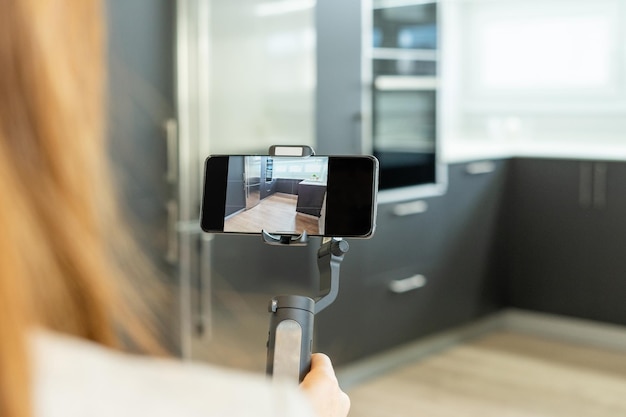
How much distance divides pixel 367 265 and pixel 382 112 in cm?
46

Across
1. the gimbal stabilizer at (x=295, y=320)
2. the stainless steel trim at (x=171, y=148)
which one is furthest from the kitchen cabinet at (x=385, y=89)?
the gimbal stabilizer at (x=295, y=320)

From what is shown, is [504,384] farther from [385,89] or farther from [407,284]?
[385,89]

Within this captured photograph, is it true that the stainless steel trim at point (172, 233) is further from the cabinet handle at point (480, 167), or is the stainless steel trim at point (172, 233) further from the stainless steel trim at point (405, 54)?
the cabinet handle at point (480, 167)

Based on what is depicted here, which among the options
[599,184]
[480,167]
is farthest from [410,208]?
[599,184]

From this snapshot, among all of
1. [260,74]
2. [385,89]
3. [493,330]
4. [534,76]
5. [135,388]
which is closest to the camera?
[135,388]

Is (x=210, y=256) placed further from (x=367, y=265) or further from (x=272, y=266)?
(x=367, y=265)

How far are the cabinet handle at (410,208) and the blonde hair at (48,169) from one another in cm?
249

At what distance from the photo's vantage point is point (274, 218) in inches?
29.6

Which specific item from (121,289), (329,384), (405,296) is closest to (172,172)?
(405,296)

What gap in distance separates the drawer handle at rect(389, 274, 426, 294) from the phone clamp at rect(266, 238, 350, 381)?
6.93 feet

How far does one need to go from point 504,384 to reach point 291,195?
221 cm

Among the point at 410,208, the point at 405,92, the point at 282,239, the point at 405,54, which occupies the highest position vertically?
the point at 405,54

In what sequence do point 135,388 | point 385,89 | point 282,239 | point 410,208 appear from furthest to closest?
point 410,208 → point 385,89 → point 282,239 → point 135,388

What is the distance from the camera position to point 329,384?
0.64 meters
